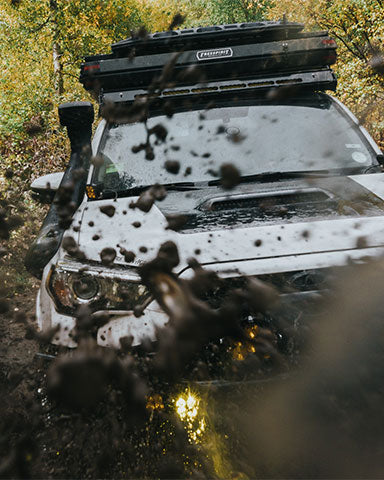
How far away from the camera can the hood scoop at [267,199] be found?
2.56m

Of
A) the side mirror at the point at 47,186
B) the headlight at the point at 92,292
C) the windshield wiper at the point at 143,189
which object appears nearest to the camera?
the headlight at the point at 92,292

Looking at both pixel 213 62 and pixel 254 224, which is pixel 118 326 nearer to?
pixel 254 224

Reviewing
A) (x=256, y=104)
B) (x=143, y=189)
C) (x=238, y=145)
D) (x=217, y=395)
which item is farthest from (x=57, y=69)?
(x=217, y=395)

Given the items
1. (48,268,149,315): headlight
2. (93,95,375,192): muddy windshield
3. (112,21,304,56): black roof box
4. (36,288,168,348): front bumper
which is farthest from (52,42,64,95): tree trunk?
(36,288,168,348): front bumper

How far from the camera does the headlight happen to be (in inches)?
81.0

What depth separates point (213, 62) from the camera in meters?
3.64

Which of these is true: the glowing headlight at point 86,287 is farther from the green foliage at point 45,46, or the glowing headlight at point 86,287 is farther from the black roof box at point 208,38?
the green foliage at point 45,46

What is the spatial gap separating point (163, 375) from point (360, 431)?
88cm

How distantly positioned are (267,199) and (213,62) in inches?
64.7

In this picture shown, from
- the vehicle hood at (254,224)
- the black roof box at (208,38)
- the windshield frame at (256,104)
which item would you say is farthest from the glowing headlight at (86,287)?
the black roof box at (208,38)

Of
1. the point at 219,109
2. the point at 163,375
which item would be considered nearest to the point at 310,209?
the point at 163,375

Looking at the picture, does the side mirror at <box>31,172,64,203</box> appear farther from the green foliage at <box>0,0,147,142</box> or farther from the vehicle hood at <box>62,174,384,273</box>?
the green foliage at <box>0,0,147,142</box>

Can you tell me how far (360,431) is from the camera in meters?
1.84

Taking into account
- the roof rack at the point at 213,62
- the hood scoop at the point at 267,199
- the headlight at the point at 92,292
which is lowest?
the hood scoop at the point at 267,199
